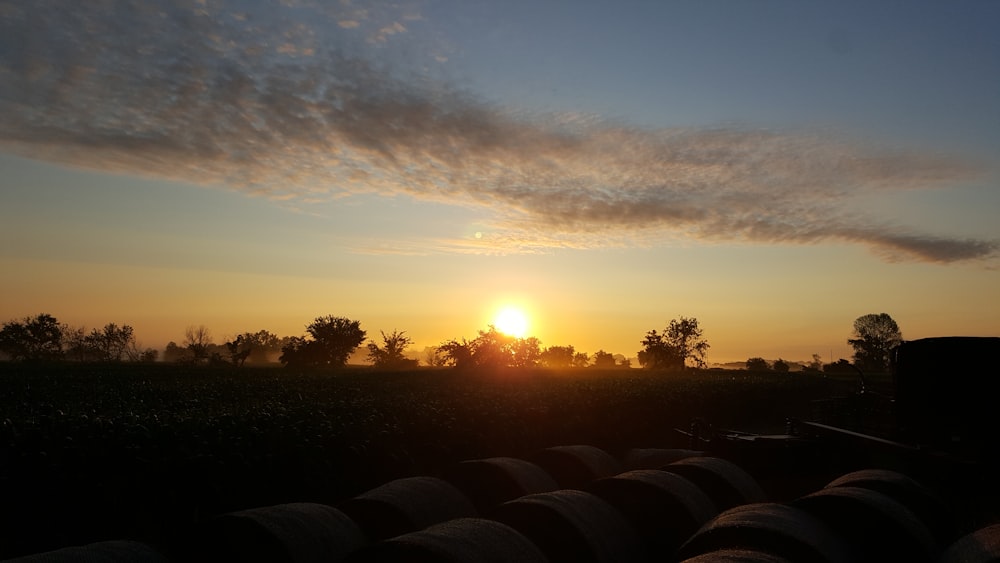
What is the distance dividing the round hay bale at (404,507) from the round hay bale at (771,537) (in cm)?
329

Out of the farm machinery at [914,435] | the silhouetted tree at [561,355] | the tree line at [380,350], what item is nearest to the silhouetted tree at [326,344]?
the tree line at [380,350]

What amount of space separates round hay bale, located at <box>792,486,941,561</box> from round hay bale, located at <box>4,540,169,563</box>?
707cm

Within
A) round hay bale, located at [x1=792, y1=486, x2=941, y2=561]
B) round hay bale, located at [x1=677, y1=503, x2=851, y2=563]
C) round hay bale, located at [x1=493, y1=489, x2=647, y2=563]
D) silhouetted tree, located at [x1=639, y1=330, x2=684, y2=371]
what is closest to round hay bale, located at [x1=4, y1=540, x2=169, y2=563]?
round hay bale, located at [x1=493, y1=489, x2=647, y2=563]

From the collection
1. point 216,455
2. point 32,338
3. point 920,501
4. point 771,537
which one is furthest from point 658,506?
point 32,338

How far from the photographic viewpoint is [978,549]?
6309 millimetres

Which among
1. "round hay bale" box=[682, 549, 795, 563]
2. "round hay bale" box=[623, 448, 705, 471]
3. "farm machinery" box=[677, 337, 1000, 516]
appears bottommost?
"round hay bale" box=[623, 448, 705, 471]

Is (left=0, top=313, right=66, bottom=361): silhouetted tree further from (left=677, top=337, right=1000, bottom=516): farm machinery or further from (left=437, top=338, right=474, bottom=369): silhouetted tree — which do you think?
(left=677, top=337, right=1000, bottom=516): farm machinery

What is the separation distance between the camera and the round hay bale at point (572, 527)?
7684 millimetres

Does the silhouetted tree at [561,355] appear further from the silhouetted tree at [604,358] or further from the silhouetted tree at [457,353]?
the silhouetted tree at [457,353]

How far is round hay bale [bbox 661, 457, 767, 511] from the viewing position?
10211 millimetres

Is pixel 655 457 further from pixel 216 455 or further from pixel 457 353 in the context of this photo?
pixel 457 353

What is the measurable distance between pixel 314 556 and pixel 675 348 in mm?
144412

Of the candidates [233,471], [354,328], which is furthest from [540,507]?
[354,328]

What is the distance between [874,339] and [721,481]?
170 m
